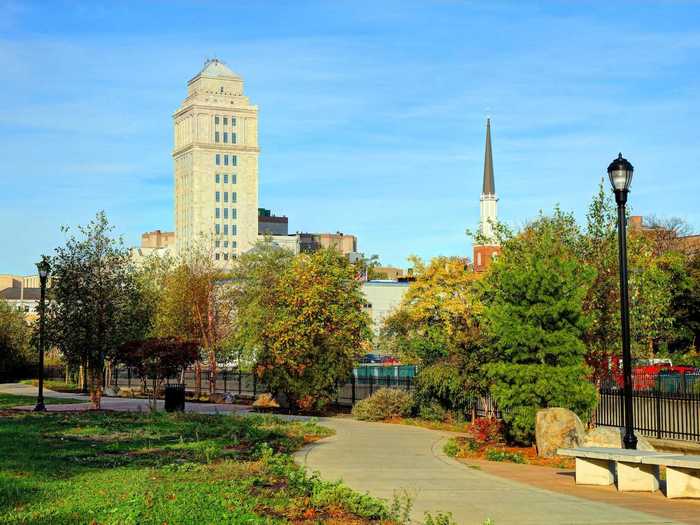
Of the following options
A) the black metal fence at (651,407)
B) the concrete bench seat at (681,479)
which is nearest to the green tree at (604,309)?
the black metal fence at (651,407)

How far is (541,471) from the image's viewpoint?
17797 millimetres

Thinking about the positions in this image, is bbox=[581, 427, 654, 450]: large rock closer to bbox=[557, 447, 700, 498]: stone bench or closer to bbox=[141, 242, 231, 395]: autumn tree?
bbox=[557, 447, 700, 498]: stone bench

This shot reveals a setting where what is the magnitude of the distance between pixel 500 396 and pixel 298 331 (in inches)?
527

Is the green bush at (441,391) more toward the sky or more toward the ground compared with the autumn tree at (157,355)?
more toward the ground

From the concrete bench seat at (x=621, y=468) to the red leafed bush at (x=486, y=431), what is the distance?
19.5 ft

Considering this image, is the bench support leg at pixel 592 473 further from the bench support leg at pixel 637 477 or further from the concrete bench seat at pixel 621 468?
the bench support leg at pixel 637 477

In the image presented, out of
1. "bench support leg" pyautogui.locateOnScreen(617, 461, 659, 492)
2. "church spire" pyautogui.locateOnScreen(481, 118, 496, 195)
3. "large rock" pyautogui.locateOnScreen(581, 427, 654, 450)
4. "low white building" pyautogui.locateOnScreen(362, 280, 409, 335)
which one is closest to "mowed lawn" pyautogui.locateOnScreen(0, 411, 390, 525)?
"bench support leg" pyautogui.locateOnScreen(617, 461, 659, 492)

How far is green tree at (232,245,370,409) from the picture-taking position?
32562mm

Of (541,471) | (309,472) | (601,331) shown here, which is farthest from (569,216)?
(309,472)

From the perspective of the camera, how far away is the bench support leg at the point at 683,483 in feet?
46.2

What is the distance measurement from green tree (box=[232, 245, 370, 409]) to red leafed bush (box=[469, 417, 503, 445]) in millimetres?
10572

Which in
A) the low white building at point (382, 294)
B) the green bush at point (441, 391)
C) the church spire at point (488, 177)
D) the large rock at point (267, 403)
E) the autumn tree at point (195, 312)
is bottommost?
the large rock at point (267, 403)

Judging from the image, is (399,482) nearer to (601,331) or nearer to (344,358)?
(601,331)

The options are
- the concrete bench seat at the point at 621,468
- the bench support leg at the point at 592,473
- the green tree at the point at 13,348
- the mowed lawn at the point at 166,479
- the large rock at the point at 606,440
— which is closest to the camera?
the mowed lawn at the point at 166,479
